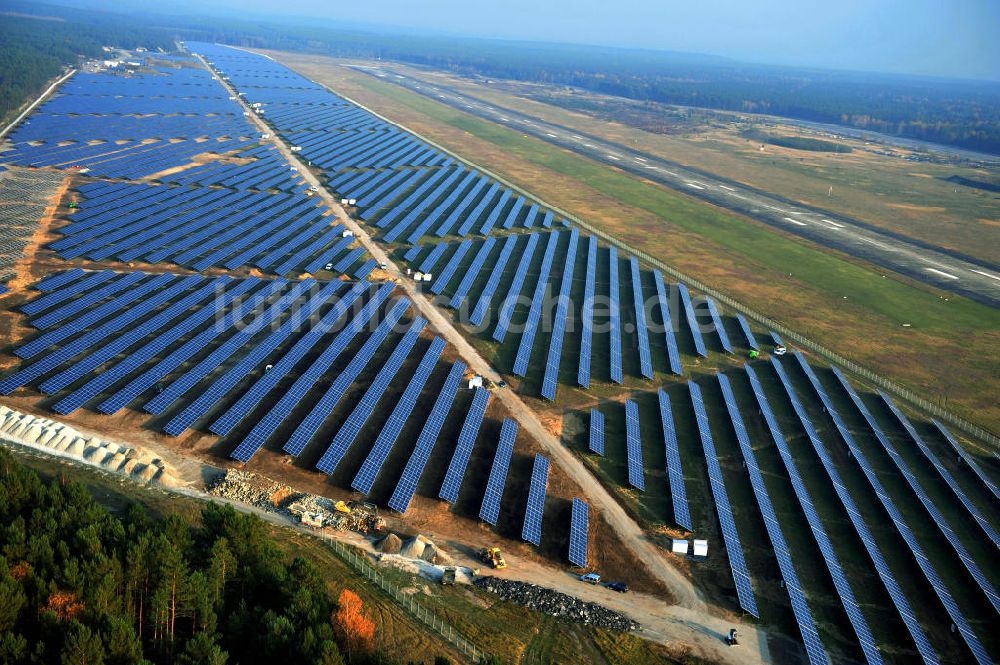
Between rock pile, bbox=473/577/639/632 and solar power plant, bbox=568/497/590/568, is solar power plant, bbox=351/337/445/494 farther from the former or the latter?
solar power plant, bbox=568/497/590/568

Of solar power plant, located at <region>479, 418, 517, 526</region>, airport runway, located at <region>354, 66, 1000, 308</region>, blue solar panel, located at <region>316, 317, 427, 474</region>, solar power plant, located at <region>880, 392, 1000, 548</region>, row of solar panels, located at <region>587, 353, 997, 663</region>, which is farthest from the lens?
airport runway, located at <region>354, 66, 1000, 308</region>

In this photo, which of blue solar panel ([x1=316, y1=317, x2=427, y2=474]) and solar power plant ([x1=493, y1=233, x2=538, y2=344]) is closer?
blue solar panel ([x1=316, y1=317, x2=427, y2=474])

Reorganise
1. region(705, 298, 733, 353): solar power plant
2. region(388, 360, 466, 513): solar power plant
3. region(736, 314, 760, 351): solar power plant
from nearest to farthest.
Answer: region(388, 360, 466, 513): solar power plant → region(705, 298, 733, 353): solar power plant → region(736, 314, 760, 351): solar power plant

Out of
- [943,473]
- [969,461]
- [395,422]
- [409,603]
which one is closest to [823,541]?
[943,473]

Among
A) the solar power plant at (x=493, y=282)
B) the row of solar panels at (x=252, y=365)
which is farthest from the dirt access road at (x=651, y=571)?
the solar power plant at (x=493, y=282)

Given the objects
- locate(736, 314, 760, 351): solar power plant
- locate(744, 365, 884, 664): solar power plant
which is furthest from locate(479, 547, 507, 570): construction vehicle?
locate(736, 314, 760, 351): solar power plant

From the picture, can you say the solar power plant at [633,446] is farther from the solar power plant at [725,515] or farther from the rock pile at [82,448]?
the rock pile at [82,448]

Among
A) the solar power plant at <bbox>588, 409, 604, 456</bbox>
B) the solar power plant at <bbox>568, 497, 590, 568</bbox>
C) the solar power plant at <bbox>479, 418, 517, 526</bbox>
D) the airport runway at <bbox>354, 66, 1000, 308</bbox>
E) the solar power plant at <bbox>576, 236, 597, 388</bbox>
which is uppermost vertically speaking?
the airport runway at <bbox>354, 66, 1000, 308</bbox>

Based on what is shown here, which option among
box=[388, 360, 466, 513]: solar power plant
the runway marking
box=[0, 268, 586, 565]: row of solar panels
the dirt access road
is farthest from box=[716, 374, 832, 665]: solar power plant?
the runway marking

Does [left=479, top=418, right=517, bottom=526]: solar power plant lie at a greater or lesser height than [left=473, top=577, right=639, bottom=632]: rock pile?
greater
